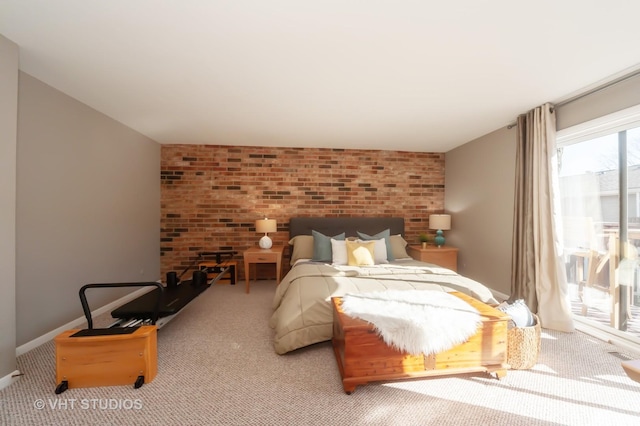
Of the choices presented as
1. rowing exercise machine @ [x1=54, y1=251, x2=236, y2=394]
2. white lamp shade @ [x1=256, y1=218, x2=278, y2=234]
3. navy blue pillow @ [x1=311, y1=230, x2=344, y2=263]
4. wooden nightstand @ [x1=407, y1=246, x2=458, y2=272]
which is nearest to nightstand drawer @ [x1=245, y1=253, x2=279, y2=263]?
white lamp shade @ [x1=256, y1=218, x2=278, y2=234]

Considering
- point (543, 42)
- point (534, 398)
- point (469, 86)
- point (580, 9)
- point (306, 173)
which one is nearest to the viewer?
point (580, 9)

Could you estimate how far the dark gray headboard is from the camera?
15.2 feet

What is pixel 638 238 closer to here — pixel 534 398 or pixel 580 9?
pixel 534 398

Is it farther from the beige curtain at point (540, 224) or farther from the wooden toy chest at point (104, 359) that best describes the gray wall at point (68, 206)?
the beige curtain at point (540, 224)

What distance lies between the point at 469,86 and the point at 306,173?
2.94 m

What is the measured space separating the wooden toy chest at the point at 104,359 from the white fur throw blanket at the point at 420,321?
5.00ft

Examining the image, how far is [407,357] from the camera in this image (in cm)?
184

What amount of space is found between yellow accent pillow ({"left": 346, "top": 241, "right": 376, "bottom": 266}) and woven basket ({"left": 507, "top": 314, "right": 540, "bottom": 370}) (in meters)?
1.81

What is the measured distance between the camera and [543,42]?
6.09 feet

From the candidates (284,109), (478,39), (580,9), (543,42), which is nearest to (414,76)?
(478,39)

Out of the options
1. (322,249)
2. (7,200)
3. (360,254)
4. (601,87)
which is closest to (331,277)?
(360,254)

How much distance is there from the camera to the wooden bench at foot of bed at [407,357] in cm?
180

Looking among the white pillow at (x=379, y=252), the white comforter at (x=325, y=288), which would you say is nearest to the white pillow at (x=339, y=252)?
the white pillow at (x=379, y=252)

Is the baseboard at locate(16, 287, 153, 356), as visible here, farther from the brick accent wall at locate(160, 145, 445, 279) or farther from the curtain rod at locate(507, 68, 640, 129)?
the curtain rod at locate(507, 68, 640, 129)
